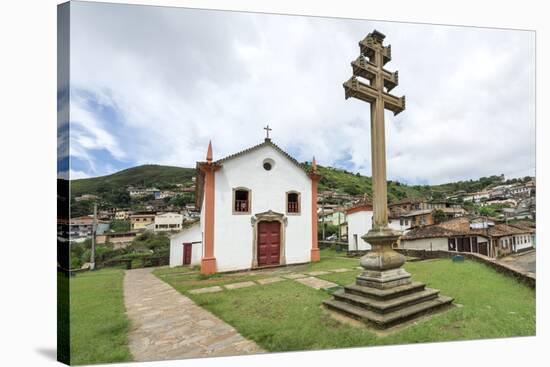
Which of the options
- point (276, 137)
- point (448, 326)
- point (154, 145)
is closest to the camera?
point (448, 326)

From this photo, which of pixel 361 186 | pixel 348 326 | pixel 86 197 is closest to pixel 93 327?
pixel 86 197

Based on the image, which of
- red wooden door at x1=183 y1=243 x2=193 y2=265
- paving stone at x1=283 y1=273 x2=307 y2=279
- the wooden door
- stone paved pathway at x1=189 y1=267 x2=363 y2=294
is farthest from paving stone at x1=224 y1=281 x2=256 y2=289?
the wooden door

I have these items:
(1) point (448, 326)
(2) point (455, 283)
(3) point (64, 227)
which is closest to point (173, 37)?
(3) point (64, 227)

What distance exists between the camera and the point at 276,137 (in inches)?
181

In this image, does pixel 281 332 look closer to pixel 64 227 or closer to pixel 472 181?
pixel 64 227

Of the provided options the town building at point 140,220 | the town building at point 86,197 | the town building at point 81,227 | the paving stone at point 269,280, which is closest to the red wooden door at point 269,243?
the paving stone at point 269,280

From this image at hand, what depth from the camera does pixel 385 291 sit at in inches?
122

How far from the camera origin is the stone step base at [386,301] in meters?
2.99

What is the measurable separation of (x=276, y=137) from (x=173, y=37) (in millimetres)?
2012

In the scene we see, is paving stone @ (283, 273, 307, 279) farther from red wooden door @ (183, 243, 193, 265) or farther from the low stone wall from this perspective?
red wooden door @ (183, 243, 193, 265)

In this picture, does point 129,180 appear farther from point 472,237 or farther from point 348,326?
point 472,237

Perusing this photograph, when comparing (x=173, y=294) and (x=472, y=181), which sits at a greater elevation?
(x=472, y=181)

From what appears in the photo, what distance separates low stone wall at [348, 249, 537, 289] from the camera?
4113 mm

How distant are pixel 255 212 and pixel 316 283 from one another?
266cm
